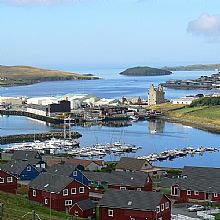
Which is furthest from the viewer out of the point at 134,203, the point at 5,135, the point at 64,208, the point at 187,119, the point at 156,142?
the point at 187,119

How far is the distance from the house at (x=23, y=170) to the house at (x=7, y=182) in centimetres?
248

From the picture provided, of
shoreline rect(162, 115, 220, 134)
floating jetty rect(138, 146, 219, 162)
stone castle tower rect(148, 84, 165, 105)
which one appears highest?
stone castle tower rect(148, 84, 165, 105)

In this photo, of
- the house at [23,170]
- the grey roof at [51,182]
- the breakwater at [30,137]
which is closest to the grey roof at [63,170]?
the grey roof at [51,182]

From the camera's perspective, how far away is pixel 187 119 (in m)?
42.6

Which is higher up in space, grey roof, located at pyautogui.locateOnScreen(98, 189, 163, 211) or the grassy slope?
grey roof, located at pyautogui.locateOnScreen(98, 189, 163, 211)

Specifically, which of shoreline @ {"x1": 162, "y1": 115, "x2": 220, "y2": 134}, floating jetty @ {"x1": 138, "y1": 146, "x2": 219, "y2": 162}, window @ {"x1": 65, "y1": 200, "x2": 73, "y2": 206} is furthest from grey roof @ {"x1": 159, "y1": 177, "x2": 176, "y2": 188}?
shoreline @ {"x1": 162, "y1": 115, "x2": 220, "y2": 134}

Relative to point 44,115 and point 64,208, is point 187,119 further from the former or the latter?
point 64,208

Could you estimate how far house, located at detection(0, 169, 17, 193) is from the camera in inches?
556

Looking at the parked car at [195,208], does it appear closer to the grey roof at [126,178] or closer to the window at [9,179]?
the grey roof at [126,178]

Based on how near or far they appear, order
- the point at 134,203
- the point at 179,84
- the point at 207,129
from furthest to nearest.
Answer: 1. the point at 179,84
2. the point at 207,129
3. the point at 134,203

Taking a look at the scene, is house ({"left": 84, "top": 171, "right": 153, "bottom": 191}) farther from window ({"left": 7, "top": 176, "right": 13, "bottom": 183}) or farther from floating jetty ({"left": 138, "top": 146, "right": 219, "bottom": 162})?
floating jetty ({"left": 138, "top": 146, "right": 219, "bottom": 162})

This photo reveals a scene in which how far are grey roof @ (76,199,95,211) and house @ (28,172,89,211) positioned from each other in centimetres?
52

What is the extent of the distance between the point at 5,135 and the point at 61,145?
637 centimetres

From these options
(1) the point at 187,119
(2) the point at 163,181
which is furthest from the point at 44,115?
(2) the point at 163,181
